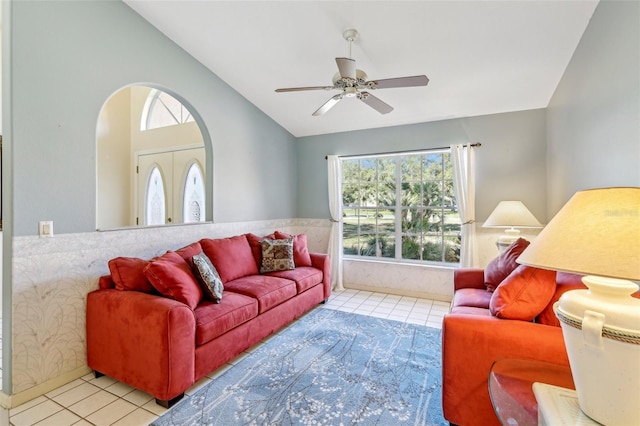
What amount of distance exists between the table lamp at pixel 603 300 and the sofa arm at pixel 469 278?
2.03m

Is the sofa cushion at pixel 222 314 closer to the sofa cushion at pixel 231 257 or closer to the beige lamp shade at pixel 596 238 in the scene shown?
the sofa cushion at pixel 231 257

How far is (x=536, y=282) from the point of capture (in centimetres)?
170

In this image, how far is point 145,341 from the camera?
199 cm

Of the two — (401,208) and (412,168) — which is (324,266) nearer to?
(401,208)

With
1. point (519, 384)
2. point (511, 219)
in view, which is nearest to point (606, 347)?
point (519, 384)

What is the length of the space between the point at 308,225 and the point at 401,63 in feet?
9.71

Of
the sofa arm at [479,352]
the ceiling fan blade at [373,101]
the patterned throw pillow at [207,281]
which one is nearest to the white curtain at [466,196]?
the ceiling fan blade at [373,101]

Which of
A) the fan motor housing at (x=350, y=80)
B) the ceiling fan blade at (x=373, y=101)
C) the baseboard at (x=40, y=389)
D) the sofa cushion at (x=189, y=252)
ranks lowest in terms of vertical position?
the baseboard at (x=40, y=389)

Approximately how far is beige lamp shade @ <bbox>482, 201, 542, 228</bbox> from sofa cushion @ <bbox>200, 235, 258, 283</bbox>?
2780mm

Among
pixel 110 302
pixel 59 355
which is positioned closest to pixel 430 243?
pixel 110 302

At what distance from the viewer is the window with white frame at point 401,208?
4332 mm

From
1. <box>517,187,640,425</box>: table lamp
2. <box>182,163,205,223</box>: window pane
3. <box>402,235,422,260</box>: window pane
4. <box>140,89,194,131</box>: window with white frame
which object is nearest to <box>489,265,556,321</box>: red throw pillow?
<box>517,187,640,425</box>: table lamp

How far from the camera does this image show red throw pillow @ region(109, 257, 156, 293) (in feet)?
7.45

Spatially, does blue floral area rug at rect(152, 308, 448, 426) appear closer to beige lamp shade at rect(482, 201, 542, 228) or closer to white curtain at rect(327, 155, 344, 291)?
beige lamp shade at rect(482, 201, 542, 228)
